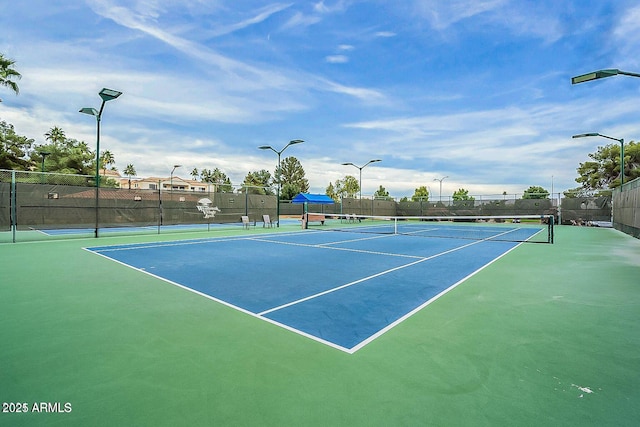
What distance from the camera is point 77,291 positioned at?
5.66 meters

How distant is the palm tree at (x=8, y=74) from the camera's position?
2398cm

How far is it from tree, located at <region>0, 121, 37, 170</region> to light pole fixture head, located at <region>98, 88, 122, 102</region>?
32705 millimetres

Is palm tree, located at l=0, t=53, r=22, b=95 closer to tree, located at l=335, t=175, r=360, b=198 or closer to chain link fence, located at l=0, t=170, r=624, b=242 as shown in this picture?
chain link fence, located at l=0, t=170, r=624, b=242

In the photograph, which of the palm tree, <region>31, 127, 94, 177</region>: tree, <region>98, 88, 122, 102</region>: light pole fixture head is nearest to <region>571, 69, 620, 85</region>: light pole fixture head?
<region>98, 88, 122, 102</region>: light pole fixture head

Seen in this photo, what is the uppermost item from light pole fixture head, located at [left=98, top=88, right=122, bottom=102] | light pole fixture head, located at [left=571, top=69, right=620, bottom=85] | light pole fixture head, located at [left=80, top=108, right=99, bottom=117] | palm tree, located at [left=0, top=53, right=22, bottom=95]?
palm tree, located at [left=0, top=53, right=22, bottom=95]

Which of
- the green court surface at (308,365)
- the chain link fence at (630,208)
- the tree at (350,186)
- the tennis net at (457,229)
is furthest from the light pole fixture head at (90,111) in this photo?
the tree at (350,186)

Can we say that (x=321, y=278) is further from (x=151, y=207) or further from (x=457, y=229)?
(x=457, y=229)

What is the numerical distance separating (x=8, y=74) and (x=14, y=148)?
59.1 feet

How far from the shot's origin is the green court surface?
228cm

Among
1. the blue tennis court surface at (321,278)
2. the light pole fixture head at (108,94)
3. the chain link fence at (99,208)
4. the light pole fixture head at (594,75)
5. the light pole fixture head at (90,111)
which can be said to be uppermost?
the light pole fixture head at (108,94)

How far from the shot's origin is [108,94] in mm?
12977

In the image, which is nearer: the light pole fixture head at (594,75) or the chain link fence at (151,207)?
the light pole fixture head at (594,75)

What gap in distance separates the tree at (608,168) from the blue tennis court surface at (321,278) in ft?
177

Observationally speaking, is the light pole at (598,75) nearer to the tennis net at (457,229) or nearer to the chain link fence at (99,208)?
the tennis net at (457,229)
